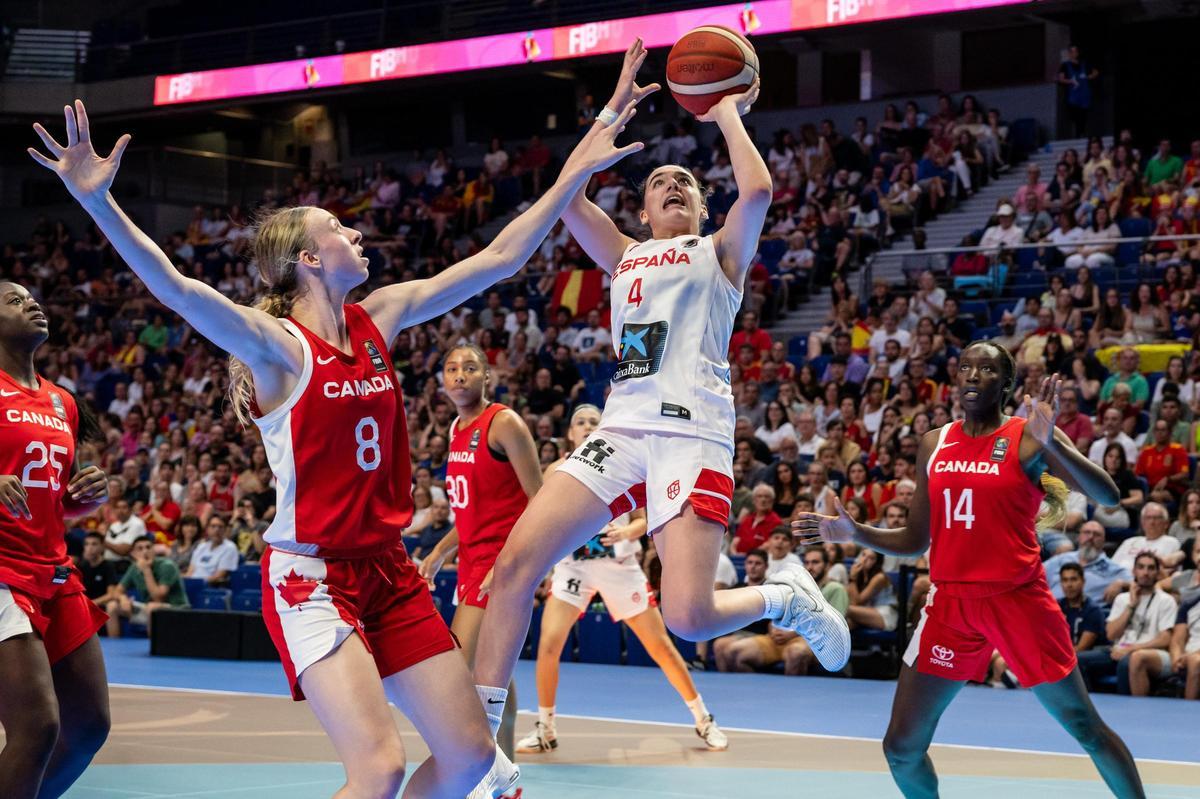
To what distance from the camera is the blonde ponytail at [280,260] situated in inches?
Result: 174

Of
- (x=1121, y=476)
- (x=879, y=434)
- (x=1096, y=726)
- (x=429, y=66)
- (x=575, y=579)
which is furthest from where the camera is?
(x=429, y=66)

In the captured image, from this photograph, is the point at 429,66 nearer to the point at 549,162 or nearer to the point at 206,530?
the point at 549,162

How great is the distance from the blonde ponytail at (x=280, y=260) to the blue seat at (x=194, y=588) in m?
12.5

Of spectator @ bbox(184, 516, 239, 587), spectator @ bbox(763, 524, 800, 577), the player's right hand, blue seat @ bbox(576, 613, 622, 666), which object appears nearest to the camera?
the player's right hand

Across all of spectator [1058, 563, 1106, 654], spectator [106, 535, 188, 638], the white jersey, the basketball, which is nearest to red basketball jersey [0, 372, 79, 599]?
the white jersey

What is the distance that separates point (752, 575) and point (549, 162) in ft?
43.1

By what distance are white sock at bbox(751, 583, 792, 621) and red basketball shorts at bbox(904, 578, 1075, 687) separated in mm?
540

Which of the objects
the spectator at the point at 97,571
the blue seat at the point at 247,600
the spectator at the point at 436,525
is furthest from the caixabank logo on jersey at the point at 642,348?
the spectator at the point at 97,571

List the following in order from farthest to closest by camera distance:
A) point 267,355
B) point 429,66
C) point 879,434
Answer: point 429,66
point 879,434
point 267,355

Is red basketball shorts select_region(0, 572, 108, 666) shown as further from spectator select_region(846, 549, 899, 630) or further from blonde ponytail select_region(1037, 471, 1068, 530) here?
spectator select_region(846, 549, 899, 630)

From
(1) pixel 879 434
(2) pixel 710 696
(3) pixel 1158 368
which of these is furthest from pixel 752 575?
(3) pixel 1158 368

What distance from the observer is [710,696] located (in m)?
11.5

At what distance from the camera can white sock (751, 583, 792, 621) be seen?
19.0 feet

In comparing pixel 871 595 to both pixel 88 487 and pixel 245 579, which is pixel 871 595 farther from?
pixel 88 487
